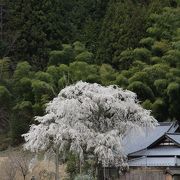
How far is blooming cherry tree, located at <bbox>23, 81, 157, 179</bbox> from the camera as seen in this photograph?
61.7 ft

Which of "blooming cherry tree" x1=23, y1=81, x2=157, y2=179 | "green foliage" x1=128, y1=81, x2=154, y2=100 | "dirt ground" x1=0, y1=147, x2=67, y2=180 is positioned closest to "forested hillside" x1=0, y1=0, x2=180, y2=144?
"green foliage" x1=128, y1=81, x2=154, y2=100

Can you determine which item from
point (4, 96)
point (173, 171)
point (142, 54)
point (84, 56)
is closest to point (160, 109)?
point (142, 54)

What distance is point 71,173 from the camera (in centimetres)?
2083

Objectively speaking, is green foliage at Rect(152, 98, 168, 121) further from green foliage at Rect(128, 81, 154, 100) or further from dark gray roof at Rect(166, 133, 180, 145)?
dark gray roof at Rect(166, 133, 180, 145)

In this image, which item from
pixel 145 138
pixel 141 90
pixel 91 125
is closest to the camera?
pixel 91 125

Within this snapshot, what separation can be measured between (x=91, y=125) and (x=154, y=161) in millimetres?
2620

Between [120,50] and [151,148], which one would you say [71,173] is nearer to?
[151,148]

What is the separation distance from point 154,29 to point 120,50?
2.43 meters

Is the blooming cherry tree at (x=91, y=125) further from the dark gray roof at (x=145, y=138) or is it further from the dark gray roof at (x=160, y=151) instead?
the dark gray roof at (x=160, y=151)

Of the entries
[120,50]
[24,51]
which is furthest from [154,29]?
[24,51]

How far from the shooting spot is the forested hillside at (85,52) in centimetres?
2589

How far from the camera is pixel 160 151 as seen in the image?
20.7 m

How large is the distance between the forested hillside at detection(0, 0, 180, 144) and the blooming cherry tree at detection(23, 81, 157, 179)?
5172 millimetres

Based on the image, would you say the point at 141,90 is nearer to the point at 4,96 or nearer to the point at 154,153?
the point at 154,153
